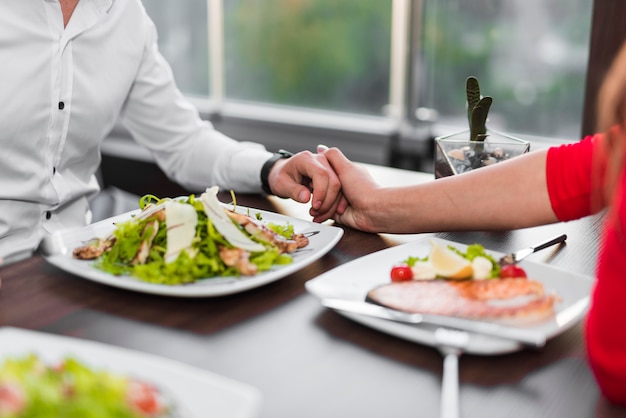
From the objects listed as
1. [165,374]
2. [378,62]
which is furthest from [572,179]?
[378,62]

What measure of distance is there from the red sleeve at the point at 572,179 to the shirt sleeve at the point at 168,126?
93 cm

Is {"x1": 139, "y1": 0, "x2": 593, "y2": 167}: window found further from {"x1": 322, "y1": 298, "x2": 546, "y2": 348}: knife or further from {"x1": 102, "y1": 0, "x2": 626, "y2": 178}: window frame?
{"x1": 322, "y1": 298, "x2": 546, "y2": 348}: knife

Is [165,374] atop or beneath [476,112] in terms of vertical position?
beneath

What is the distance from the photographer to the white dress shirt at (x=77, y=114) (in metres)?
1.67

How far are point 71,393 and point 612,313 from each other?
550mm

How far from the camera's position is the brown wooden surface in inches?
30.6

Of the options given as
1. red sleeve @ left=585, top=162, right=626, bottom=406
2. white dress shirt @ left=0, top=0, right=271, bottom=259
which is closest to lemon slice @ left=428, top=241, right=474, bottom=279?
red sleeve @ left=585, top=162, right=626, bottom=406

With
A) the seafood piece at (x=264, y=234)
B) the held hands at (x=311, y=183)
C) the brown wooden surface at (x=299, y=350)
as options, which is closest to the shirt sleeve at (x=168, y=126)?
the held hands at (x=311, y=183)

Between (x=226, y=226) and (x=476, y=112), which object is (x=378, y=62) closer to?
(x=476, y=112)

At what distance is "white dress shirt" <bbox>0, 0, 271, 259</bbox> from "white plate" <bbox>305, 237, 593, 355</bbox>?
59cm

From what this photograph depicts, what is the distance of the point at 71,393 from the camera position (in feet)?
1.98

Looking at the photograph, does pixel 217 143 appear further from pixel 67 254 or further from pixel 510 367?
pixel 510 367

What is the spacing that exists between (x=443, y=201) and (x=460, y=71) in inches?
82.6

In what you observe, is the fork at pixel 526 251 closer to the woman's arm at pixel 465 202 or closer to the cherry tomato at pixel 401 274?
the woman's arm at pixel 465 202
